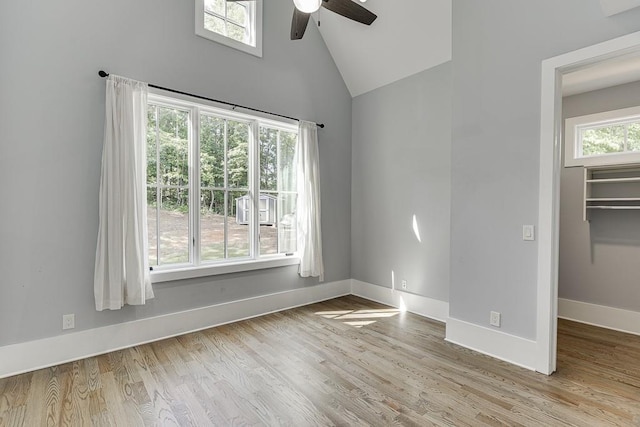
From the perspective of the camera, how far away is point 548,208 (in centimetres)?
248

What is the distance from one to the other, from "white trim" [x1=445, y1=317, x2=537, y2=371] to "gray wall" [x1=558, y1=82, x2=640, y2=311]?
1.78m

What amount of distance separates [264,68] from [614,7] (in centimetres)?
323

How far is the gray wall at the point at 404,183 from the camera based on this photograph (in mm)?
3688

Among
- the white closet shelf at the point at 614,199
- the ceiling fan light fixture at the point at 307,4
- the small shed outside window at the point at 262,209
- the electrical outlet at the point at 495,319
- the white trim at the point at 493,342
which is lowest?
the white trim at the point at 493,342

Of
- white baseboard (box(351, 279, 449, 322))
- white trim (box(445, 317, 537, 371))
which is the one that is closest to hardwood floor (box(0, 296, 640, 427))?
white trim (box(445, 317, 537, 371))

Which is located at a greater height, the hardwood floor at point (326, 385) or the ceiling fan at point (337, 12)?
the ceiling fan at point (337, 12)

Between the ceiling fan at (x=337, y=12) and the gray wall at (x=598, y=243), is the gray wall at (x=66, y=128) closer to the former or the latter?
the ceiling fan at (x=337, y=12)

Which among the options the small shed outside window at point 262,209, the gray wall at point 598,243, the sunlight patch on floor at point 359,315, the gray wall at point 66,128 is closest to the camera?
the gray wall at point 66,128

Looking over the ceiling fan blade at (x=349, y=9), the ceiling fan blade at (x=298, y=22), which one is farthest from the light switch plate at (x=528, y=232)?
the ceiling fan blade at (x=298, y=22)

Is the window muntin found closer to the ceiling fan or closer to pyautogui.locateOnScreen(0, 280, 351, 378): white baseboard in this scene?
pyautogui.locateOnScreen(0, 280, 351, 378): white baseboard

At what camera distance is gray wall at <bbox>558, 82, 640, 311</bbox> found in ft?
11.1

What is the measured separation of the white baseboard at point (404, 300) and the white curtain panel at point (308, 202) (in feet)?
2.71

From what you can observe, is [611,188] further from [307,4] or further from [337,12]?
[307,4]

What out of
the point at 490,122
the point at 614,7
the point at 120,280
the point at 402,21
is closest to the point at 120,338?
the point at 120,280
